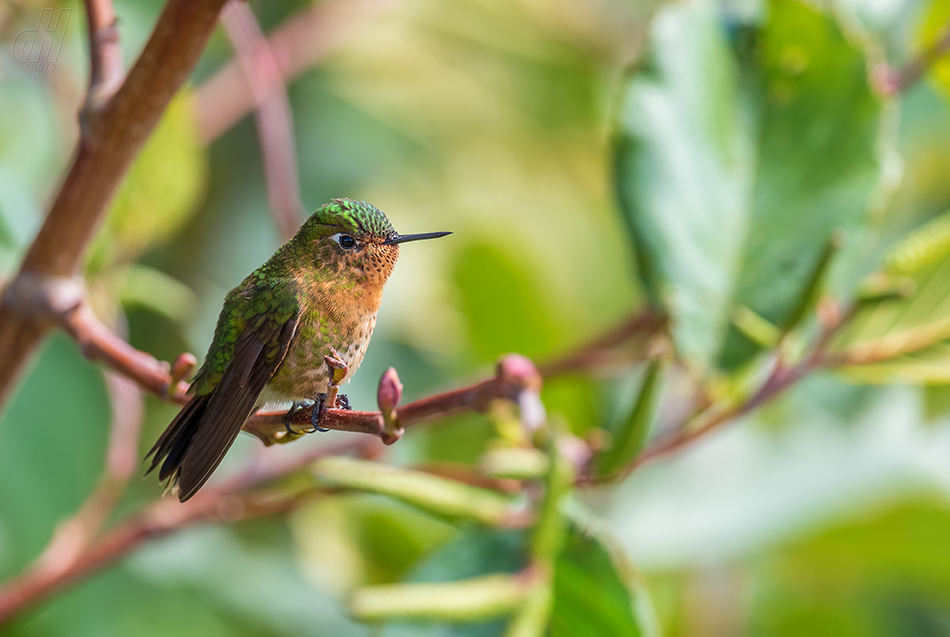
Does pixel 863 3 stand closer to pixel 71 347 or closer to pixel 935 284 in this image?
pixel 935 284

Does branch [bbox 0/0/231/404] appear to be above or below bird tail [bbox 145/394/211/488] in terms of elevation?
above

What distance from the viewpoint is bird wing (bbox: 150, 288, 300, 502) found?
0.41m

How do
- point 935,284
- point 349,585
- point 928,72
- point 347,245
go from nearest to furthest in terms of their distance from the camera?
1. point 347,245
2. point 935,284
3. point 928,72
4. point 349,585

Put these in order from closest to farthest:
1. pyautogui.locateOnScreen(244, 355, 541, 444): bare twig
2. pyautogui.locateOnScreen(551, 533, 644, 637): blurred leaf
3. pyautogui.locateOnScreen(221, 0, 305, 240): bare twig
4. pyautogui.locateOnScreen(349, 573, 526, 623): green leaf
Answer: pyautogui.locateOnScreen(244, 355, 541, 444): bare twig, pyautogui.locateOnScreen(349, 573, 526, 623): green leaf, pyautogui.locateOnScreen(551, 533, 644, 637): blurred leaf, pyautogui.locateOnScreen(221, 0, 305, 240): bare twig

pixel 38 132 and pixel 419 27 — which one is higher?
pixel 419 27

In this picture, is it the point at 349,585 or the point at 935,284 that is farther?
the point at 349,585

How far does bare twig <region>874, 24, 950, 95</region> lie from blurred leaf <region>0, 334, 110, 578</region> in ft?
3.78

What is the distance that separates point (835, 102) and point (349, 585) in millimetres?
859

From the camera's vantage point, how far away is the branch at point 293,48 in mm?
1535

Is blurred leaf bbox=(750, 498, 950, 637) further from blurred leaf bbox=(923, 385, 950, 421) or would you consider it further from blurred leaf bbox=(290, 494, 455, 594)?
blurred leaf bbox=(290, 494, 455, 594)

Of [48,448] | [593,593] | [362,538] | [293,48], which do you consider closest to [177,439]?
[593,593]

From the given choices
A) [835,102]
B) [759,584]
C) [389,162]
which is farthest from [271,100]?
[759,584]

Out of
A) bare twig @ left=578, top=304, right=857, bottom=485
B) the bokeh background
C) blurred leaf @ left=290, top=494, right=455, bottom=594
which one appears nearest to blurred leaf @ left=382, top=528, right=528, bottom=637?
the bokeh background

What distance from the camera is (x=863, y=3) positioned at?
3.37ft
